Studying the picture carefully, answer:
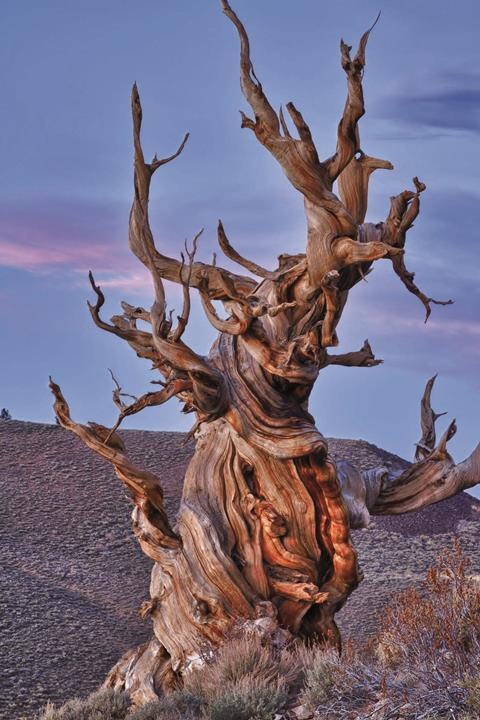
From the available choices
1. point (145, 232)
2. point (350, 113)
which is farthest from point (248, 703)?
point (350, 113)

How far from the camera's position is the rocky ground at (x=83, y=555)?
47.8 feet

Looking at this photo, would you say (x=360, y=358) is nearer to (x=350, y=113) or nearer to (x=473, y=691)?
(x=350, y=113)

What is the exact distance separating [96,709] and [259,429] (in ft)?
11.1

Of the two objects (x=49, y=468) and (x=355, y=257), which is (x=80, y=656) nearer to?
(x=355, y=257)

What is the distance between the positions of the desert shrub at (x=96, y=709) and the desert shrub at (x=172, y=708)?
0.92 meters

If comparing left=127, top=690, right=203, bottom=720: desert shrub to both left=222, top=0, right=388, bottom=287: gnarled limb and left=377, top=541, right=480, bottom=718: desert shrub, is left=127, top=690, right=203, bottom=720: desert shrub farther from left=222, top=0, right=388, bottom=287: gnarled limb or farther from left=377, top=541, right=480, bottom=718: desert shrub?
left=222, top=0, right=388, bottom=287: gnarled limb

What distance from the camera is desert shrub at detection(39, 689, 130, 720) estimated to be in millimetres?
10875

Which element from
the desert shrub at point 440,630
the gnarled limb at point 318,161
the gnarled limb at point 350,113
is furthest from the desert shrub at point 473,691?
the gnarled limb at point 350,113

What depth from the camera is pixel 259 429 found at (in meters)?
12.4

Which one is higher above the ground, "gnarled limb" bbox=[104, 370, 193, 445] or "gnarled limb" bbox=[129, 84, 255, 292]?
"gnarled limb" bbox=[129, 84, 255, 292]

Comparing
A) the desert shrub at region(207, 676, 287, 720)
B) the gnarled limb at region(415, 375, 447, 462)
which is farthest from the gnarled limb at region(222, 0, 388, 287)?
the desert shrub at region(207, 676, 287, 720)

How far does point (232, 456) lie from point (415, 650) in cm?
433

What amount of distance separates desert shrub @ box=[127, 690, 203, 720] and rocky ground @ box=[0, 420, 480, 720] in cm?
333

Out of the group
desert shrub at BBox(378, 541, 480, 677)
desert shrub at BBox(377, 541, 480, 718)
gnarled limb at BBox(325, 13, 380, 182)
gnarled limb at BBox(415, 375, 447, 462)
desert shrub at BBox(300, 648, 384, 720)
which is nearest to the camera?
desert shrub at BBox(377, 541, 480, 718)
